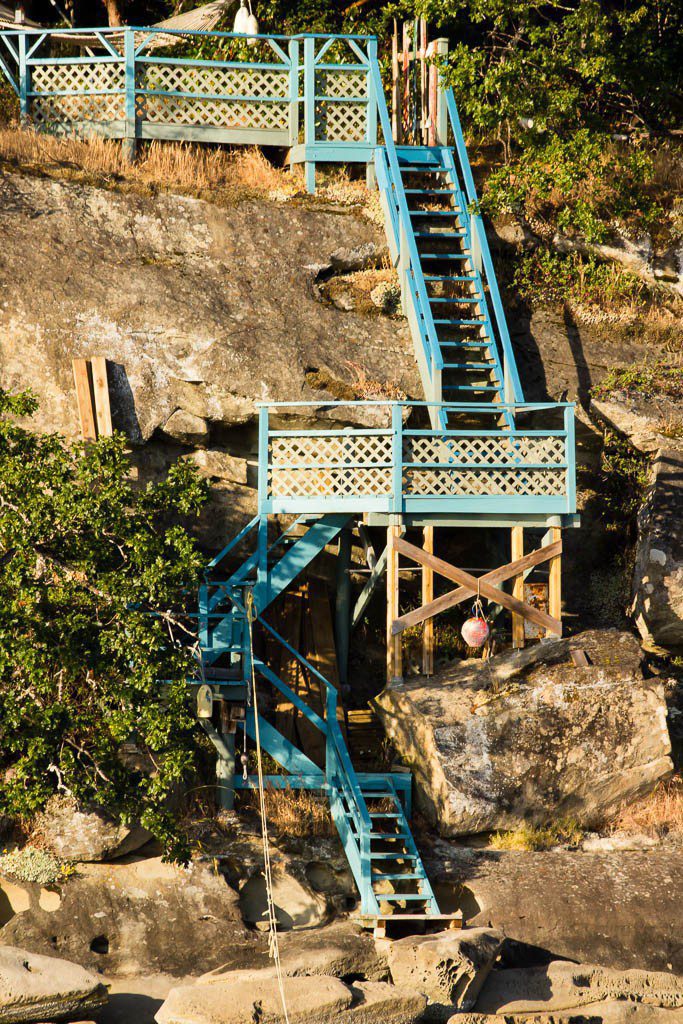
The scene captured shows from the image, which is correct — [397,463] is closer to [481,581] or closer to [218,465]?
[481,581]

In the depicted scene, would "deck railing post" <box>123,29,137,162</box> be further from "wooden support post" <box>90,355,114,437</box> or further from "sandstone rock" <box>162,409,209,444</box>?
"sandstone rock" <box>162,409,209,444</box>

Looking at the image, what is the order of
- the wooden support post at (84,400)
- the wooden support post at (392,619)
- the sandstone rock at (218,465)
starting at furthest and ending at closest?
1. the sandstone rock at (218,465)
2. the wooden support post at (84,400)
3. the wooden support post at (392,619)

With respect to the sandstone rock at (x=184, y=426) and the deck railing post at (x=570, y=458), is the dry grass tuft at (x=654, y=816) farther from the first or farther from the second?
the sandstone rock at (x=184, y=426)

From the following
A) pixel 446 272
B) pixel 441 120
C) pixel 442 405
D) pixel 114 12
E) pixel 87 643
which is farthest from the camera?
pixel 114 12

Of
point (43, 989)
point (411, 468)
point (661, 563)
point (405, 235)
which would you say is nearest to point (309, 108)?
point (405, 235)

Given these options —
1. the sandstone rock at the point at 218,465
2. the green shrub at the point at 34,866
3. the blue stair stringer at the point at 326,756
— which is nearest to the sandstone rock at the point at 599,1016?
the blue stair stringer at the point at 326,756

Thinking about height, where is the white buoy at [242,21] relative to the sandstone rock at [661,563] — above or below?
above
